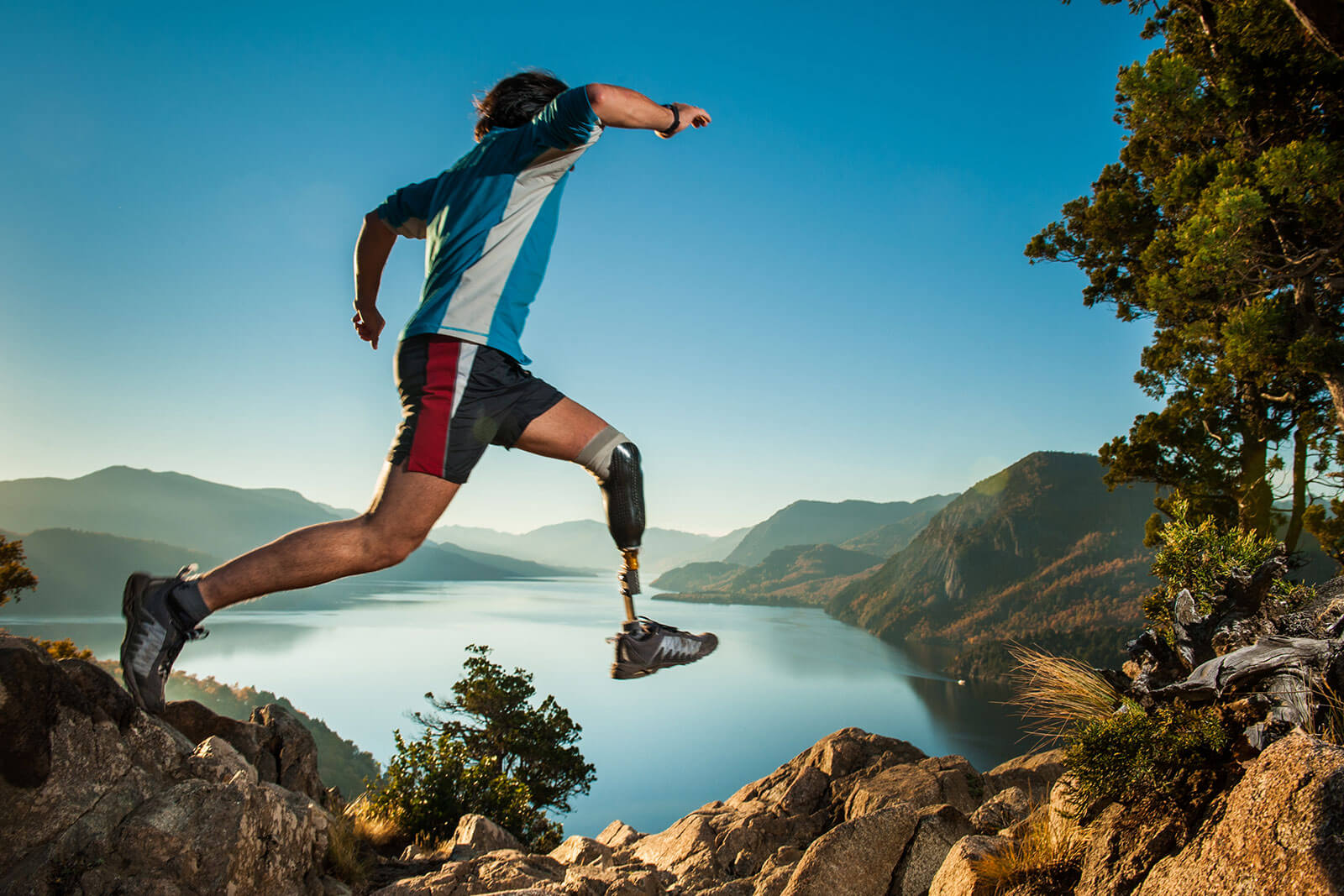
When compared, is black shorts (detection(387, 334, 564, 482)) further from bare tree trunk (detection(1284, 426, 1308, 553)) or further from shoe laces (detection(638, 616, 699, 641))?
bare tree trunk (detection(1284, 426, 1308, 553))

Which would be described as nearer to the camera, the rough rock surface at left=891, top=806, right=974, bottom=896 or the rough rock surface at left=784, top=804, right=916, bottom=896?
the rough rock surface at left=784, top=804, right=916, bottom=896

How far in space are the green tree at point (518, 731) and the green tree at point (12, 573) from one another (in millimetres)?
9783

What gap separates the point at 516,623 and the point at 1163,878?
4573 inches

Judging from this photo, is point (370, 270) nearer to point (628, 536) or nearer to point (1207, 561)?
point (628, 536)

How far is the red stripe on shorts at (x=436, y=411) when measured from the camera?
A: 70.6 inches

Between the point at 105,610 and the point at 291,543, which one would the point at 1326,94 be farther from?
the point at 105,610

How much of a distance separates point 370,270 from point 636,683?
52972 mm

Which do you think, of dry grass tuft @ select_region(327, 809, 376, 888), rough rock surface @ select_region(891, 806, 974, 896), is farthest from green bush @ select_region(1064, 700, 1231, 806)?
dry grass tuft @ select_region(327, 809, 376, 888)

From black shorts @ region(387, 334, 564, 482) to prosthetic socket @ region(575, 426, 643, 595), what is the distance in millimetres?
288

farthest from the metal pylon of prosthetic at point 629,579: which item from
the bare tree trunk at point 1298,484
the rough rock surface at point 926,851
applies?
the bare tree trunk at point 1298,484

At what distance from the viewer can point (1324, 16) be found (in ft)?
7.36

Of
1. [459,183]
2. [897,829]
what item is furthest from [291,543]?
[897,829]

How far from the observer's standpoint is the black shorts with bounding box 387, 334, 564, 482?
179cm

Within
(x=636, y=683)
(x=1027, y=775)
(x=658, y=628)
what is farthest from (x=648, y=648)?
(x=636, y=683)
